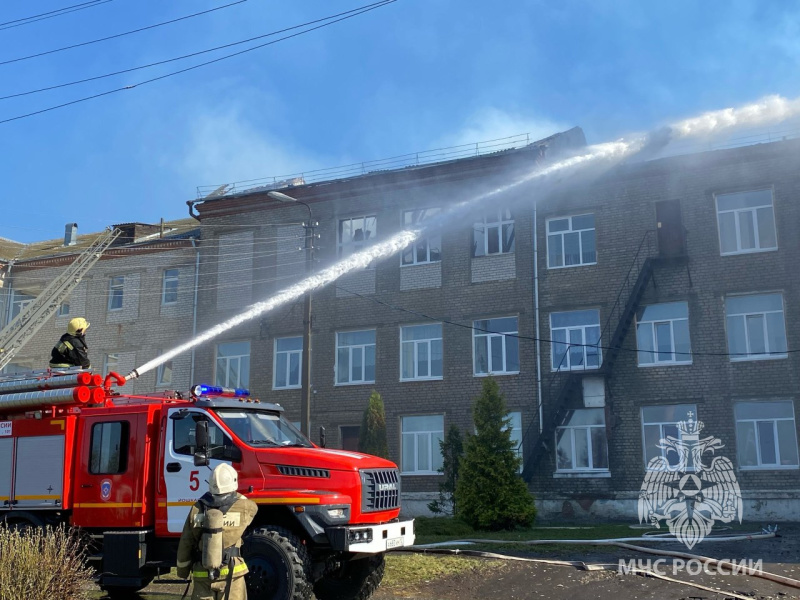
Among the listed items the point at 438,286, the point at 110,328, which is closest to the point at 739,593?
the point at 438,286

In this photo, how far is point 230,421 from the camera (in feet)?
34.6

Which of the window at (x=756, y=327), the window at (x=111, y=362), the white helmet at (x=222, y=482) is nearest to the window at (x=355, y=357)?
the window at (x=111, y=362)

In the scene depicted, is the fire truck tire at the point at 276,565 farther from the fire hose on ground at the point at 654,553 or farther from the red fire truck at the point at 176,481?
the fire hose on ground at the point at 654,553

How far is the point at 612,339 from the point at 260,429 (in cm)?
1644

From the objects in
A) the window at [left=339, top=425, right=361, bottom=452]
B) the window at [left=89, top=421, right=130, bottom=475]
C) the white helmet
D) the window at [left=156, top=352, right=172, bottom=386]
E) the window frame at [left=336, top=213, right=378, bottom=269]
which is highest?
the window frame at [left=336, top=213, right=378, bottom=269]

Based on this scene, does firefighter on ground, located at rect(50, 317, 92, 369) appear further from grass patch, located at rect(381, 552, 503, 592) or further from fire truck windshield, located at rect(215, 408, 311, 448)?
grass patch, located at rect(381, 552, 503, 592)

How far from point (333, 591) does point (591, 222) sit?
18.3m

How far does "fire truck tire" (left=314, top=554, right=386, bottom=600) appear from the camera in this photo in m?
10.7

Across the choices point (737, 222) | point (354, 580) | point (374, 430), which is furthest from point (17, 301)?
point (354, 580)

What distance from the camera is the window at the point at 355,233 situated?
2922cm

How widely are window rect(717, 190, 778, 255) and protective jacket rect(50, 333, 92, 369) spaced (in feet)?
62.5

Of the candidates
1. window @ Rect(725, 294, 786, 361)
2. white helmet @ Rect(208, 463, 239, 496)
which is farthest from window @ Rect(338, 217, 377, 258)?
white helmet @ Rect(208, 463, 239, 496)

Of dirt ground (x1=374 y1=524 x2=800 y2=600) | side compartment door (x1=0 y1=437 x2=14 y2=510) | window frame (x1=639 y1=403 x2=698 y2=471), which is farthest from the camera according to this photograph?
window frame (x1=639 y1=403 x2=698 y2=471)

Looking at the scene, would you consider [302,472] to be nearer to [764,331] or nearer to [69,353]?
[69,353]
